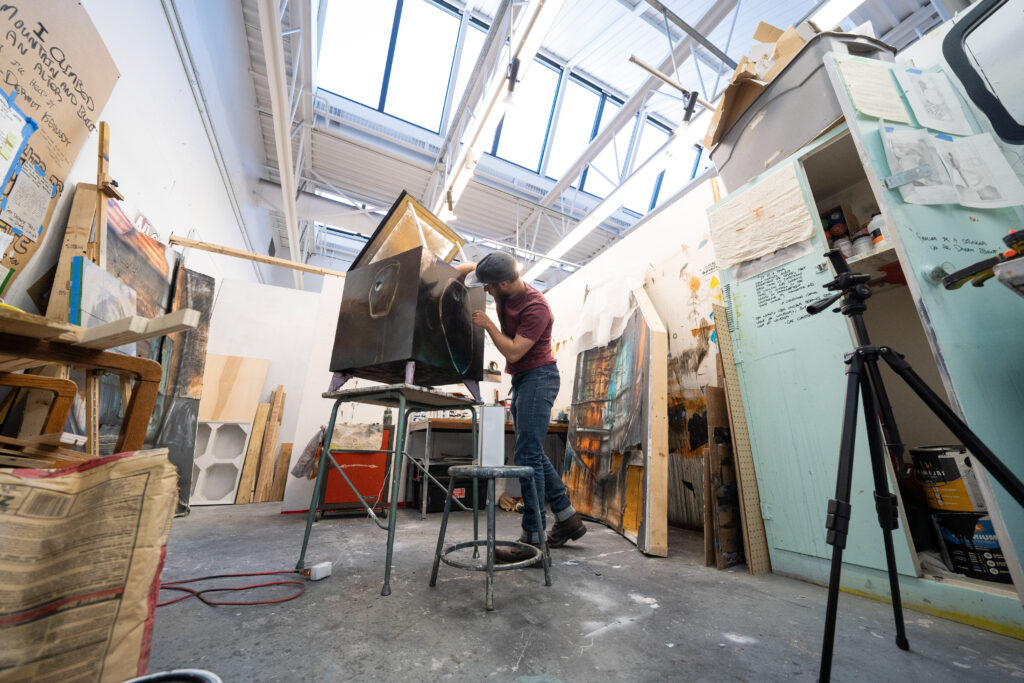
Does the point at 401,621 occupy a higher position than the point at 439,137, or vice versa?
the point at 439,137

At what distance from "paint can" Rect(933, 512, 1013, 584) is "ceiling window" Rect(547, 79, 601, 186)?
683cm

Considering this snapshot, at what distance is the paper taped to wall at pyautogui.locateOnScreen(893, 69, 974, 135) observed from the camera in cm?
158

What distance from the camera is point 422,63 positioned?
6469 millimetres

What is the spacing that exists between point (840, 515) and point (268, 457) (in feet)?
16.0

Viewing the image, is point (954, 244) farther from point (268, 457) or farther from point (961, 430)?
point (268, 457)

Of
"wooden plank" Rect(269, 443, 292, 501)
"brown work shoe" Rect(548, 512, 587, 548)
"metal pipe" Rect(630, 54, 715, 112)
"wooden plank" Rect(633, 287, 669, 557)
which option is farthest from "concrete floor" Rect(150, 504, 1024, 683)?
"metal pipe" Rect(630, 54, 715, 112)

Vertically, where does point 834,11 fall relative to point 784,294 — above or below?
above

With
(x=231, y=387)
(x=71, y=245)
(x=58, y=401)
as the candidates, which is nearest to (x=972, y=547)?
(x=58, y=401)

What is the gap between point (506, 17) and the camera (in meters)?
4.26

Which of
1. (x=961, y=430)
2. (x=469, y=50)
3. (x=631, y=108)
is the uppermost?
(x=469, y=50)

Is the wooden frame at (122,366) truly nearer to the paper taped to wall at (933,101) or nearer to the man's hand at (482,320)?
the man's hand at (482,320)

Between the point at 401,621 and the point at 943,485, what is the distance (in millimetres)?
2029

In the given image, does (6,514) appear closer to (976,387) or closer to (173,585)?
(173,585)

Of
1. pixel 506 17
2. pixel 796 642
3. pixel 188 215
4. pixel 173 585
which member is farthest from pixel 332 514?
pixel 506 17
